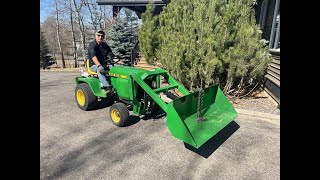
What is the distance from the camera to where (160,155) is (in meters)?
3.53

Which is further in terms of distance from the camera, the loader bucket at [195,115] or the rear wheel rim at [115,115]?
the rear wheel rim at [115,115]

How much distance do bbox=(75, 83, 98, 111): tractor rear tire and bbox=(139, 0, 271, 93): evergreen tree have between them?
7.18 ft

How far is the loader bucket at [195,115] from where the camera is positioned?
3.28m

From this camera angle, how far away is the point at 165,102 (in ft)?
15.1

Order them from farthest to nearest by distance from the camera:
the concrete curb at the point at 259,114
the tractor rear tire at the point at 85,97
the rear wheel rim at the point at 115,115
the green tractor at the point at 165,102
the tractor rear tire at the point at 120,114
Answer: the tractor rear tire at the point at 85,97 < the concrete curb at the point at 259,114 < the rear wheel rim at the point at 115,115 < the tractor rear tire at the point at 120,114 < the green tractor at the point at 165,102

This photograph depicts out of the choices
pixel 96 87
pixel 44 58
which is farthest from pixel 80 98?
pixel 44 58

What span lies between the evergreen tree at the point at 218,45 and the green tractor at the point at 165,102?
1.34 meters

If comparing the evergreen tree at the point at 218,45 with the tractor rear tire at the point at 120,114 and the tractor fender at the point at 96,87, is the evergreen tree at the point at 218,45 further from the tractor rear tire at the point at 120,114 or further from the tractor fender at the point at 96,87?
the tractor rear tire at the point at 120,114

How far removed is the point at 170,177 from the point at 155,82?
2.22m

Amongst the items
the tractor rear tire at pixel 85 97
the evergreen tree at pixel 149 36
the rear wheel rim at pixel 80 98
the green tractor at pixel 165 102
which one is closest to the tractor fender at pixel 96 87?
the green tractor at pixel 165 102
